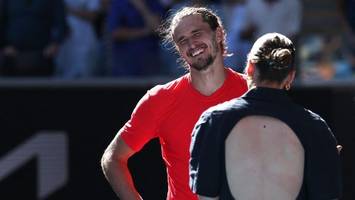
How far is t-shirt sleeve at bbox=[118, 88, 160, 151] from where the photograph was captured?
470cm

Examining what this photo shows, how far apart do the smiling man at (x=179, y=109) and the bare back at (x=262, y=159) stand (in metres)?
0.89

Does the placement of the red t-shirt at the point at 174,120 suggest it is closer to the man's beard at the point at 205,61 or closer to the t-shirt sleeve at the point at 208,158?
the man's beard at the point at 205,61

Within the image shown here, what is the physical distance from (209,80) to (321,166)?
1155mm

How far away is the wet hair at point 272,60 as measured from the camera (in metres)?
3.79

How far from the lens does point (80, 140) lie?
7984 millimetres

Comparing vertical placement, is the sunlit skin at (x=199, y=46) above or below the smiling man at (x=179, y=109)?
above

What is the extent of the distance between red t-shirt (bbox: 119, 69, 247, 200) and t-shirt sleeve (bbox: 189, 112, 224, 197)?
34.7 inches

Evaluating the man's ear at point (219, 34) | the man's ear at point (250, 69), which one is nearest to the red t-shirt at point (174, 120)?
the man's ear at point (219, 34)

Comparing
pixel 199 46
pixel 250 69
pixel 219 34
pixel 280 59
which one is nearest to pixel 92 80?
pixel 219 34

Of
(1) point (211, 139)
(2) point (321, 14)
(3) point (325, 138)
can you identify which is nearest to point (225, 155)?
(1) point (211, 139)

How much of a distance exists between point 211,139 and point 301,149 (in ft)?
1.15

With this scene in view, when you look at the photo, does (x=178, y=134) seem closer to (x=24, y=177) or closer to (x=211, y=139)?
(x=211, y=139)

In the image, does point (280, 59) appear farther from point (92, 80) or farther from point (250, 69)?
point (92, 80)

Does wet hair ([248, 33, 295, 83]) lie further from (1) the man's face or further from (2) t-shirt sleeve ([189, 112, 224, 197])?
(1) the man's face
